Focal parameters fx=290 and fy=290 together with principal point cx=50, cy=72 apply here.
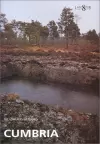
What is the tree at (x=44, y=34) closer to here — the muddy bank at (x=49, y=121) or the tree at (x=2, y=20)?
the tree at (x=2, y=20)

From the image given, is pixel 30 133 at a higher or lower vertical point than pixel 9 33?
lower

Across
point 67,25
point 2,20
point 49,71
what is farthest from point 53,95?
point 2,20

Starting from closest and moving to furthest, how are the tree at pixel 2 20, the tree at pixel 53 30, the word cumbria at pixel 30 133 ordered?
the word cumbria at pixel 30 133
the tree at pixel 2 20
the tree at pixel 53 30

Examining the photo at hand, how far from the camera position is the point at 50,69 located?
12.1 ft

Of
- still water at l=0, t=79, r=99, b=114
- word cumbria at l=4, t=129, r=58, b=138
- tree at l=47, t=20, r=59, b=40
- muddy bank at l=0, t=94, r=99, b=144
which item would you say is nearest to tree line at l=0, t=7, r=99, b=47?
tree at l=47, t=20, r=59, b=40

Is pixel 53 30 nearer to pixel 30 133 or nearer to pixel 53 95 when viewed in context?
pixel 53 95

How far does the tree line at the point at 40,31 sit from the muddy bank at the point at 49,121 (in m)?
0.71

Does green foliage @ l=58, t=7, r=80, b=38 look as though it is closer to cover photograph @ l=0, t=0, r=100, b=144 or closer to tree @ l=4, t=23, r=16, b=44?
cover photograph @ l=0, t=0, r=100, b=144

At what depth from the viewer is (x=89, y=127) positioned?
3.39m

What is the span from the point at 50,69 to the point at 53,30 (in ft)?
1.62

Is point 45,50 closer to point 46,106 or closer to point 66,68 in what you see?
point 66,68

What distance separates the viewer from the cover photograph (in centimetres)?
338

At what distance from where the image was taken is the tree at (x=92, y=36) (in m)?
3.46

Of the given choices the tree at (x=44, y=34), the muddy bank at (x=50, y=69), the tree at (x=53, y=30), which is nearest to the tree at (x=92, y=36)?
the muddy bank at (x=50, y=69)
